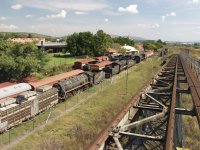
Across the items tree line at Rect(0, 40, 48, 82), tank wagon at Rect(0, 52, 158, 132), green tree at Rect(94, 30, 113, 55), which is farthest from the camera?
green tree at Rect(94, 30, 113, 55)

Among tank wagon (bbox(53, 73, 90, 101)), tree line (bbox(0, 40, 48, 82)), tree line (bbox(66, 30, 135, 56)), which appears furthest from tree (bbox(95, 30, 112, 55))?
tank wagon (bbox(53, 73, 90, 101))

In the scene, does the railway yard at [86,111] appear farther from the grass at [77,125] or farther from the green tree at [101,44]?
the green tree at [101,44]

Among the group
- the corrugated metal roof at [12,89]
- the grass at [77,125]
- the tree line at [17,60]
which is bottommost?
the grass at [77,125]

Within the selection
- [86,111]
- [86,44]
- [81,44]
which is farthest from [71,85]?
[81,44]

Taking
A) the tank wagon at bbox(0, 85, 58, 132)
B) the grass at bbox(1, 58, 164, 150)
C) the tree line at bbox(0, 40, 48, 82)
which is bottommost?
the grass at bbox(1, 58, 164, 150)

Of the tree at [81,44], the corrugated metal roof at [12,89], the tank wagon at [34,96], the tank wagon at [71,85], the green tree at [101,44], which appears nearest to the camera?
the tank wagon at [34,96]

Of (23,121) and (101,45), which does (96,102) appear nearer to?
(23,121)

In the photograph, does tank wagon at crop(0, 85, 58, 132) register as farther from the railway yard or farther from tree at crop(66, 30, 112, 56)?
tree at crop(66, 30, 112, 56)

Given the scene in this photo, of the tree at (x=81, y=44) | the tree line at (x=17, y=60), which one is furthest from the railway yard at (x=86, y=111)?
the tree at (x=81, y=44)

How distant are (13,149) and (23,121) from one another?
6944 mm

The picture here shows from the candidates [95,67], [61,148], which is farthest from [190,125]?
[95,67]

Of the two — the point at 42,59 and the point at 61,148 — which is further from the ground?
the point at 42,59

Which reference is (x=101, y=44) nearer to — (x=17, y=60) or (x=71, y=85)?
(x=17, y=60)

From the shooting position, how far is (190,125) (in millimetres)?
30406
